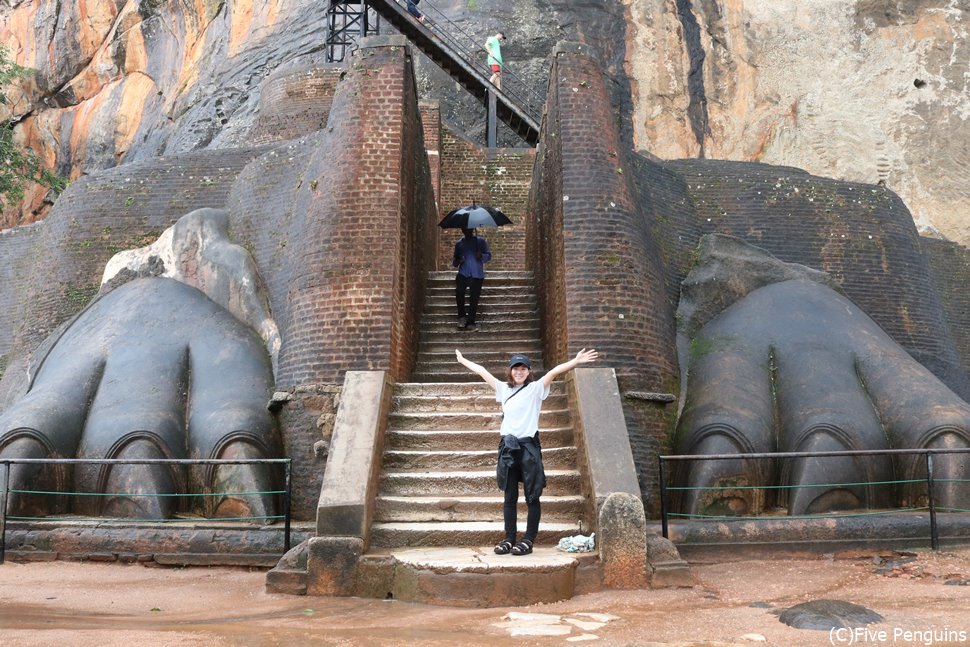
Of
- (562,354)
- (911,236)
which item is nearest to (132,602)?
(562,354)

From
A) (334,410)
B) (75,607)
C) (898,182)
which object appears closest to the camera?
(75,607)

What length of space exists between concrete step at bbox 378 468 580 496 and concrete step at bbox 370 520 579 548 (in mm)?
550

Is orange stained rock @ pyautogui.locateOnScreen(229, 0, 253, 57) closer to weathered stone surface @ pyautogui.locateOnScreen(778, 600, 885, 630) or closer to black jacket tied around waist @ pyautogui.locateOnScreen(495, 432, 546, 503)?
black jacket tied around waist @ pyautogui.locateOnScreen(495, 432, 546, 503)

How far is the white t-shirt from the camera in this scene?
259 inches

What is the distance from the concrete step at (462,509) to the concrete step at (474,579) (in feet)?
2.65

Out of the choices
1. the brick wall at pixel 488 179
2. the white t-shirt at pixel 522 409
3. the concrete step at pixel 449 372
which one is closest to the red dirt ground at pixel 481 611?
the white t-shirt at pixel 522 409

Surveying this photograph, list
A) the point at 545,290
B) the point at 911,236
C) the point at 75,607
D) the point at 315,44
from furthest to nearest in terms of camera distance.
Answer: the point at 315,44 < the point at 911,236 < the point at 545,290 < the point at 75,607

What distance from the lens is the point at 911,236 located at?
12922mm

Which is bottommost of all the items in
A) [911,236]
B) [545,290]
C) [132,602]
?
[132,602]

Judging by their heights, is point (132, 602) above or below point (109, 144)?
below

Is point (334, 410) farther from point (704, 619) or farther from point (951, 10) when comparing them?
point (951, 10)

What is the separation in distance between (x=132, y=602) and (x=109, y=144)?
26434 mm

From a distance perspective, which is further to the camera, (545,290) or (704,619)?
(545,290)

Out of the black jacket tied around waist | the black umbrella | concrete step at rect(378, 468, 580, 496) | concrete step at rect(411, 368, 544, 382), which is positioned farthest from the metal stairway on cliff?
the black jacket tied around waist
